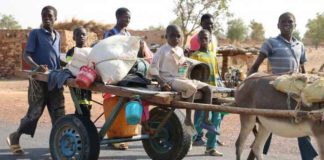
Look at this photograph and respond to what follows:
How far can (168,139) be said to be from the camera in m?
6.50

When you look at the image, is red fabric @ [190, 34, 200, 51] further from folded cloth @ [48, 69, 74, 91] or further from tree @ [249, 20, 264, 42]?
tree @ [249, 20, 264, 42]

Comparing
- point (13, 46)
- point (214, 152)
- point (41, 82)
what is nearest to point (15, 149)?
point (41, 82)

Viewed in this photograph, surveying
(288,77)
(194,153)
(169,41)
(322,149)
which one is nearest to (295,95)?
(288,77)

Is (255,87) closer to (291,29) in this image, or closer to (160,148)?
(291,29)

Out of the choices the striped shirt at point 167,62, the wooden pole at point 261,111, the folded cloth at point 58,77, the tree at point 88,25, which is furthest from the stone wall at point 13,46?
the wooden pole at point 261,111

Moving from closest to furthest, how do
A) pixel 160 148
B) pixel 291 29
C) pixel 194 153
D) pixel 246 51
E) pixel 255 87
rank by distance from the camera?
pixel 255 87, pixel 291 29, pixel 160 148, pixel 194 153, pixel 246 51

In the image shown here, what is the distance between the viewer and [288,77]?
16.4ft

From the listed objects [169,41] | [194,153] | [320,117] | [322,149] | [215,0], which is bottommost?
[194,153]

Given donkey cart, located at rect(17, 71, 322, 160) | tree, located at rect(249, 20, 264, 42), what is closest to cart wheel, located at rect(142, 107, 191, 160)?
donkey cart, located at rect(17, 71, 322, 160)

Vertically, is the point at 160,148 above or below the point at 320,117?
below

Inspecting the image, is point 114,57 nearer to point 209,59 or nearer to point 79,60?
point 79,60

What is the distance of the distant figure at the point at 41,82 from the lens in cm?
682

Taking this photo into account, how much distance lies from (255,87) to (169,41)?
119cm

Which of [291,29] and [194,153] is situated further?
[194,153]
